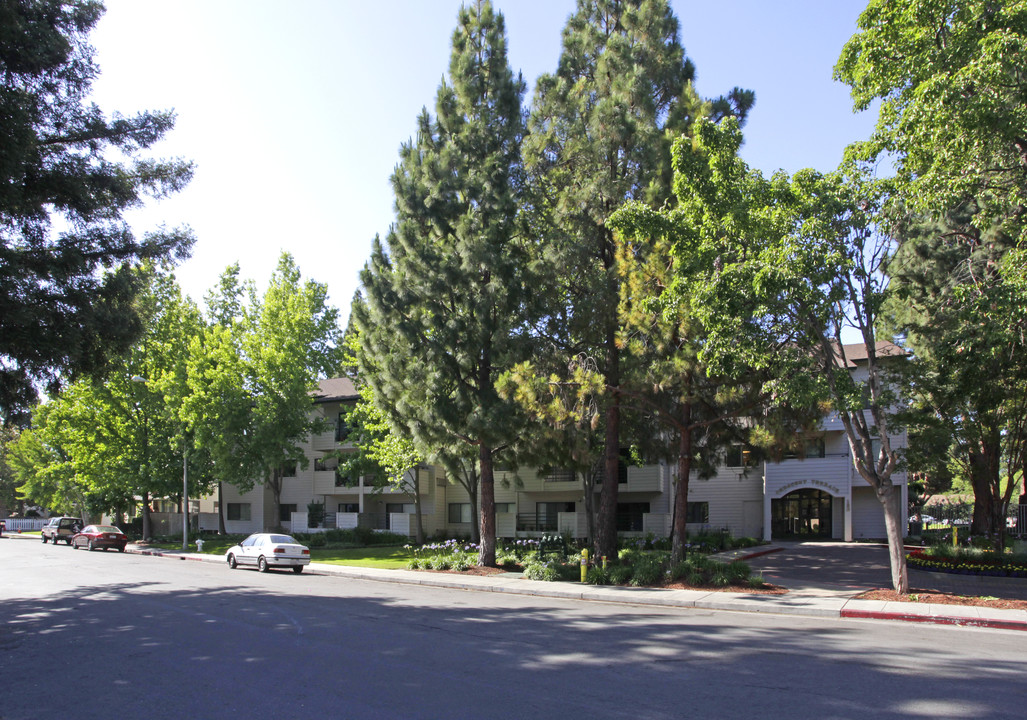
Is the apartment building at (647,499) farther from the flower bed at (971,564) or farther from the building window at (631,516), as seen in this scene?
the flower bed at (971,564)

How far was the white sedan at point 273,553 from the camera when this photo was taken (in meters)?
25.4

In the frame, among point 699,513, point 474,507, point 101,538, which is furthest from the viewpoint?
point 699,513

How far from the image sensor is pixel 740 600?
16578mm

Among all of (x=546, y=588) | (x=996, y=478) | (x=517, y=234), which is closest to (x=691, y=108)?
(x=517, y=234)

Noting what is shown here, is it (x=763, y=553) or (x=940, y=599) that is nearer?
(x=940, y=599)

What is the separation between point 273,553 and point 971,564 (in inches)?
898

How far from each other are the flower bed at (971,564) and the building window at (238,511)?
137ft

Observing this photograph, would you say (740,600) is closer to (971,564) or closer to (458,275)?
(971,564)

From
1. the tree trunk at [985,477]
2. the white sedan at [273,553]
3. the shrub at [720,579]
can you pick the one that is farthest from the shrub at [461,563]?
the tree trunk at [985,477]

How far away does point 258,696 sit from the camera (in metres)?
8.10

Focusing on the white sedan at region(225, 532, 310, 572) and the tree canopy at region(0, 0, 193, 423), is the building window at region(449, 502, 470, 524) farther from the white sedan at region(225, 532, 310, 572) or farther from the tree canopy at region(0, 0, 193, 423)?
the tree canopy at region(0, 0, 193, 423)

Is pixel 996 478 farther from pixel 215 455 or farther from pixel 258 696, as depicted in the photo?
pixel 215 455

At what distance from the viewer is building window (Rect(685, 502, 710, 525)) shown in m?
40.2

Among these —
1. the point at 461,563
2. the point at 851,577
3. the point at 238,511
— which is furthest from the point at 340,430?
the point at 851,577
